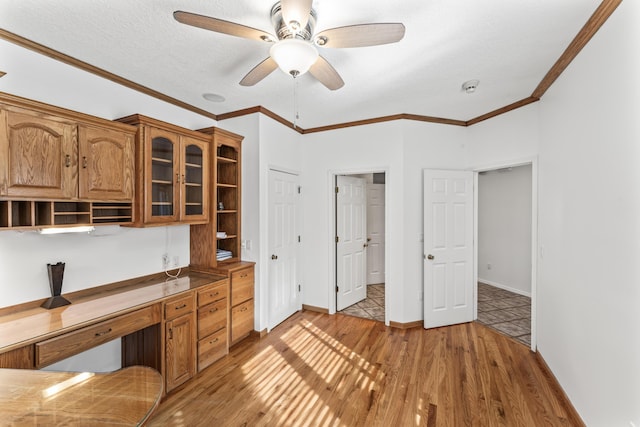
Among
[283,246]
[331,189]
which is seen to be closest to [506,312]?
[331,189]

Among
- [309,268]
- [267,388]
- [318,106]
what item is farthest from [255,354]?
[318,106]

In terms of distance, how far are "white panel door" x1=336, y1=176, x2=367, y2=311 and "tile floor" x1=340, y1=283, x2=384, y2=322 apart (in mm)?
84

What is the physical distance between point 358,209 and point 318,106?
173 cm

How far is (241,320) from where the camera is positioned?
9.80 ft

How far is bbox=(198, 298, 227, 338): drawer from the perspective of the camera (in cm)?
251

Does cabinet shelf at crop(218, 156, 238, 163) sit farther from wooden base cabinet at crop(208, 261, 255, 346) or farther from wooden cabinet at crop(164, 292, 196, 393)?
wooden cabinet at crop(164, 292, 196, 393)

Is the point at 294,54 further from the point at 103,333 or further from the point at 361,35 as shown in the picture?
the point at 103,333


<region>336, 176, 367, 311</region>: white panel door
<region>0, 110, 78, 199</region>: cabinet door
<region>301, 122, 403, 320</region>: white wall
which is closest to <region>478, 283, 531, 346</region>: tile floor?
<region>301, 122, 403, 320</region>: white wall

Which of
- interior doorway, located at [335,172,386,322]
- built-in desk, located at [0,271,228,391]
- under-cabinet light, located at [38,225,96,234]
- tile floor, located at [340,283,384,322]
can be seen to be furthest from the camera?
interior doorway, located at [335,172,386,322]

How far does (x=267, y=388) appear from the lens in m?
2.28

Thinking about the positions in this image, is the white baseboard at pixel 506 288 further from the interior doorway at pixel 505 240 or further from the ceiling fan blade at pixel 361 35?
the ceiling fan blade at pixel 361 35

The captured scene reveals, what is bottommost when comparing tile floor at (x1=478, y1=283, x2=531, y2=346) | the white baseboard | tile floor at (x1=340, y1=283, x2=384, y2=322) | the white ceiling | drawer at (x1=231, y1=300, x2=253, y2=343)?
tile floor at (x1=340, y1=283, x2=384, y2=322)

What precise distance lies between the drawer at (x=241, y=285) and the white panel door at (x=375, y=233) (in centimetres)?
270

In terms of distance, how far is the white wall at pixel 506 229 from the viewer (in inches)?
182
